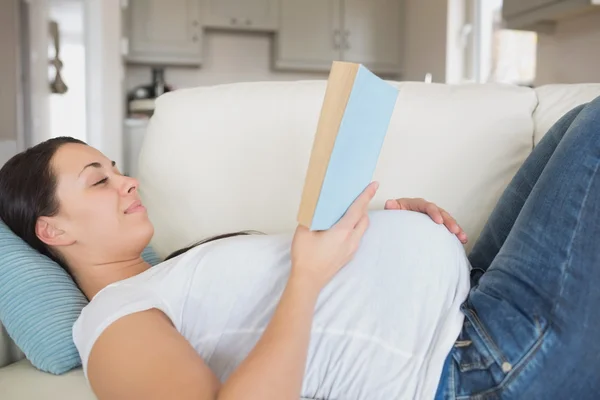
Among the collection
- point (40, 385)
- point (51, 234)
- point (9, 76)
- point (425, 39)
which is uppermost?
point (425, 39)

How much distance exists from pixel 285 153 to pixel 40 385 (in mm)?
738

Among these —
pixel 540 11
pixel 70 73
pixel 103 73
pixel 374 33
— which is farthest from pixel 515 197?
pixel 374 33

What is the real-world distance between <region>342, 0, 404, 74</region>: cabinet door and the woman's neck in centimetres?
379

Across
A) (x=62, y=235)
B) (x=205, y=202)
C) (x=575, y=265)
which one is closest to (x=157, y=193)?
(x=205, y=202)

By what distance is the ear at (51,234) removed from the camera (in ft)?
3.60

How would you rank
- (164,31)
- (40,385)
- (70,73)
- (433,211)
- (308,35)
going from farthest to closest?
(308,35) → (164,31) → (70,73) → (433,211) → (40,385)

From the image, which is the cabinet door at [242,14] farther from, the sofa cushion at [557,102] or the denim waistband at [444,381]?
the denim waistband at [444,381]

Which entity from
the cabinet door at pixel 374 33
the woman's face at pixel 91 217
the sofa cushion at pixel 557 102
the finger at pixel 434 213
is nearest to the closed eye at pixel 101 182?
the woman's face at pixel 91 217

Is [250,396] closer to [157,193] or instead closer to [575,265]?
[575,265]

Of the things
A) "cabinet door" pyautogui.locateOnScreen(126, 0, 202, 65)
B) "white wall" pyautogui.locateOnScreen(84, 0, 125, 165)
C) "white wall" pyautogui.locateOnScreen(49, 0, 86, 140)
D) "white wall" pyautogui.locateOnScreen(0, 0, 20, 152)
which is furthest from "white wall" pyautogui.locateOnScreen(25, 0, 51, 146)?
"cabinet door" pyautogui.locateOnScreen(126, 0, 202, 65)

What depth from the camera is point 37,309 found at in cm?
103

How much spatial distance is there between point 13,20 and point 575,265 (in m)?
3.50

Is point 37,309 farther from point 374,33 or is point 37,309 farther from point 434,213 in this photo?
point 374,33

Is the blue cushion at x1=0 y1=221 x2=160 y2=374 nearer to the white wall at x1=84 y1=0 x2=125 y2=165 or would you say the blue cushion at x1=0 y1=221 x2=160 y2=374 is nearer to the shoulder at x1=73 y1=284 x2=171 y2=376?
the shoulder at x1=73 y1=284 x2=171 y2=376
